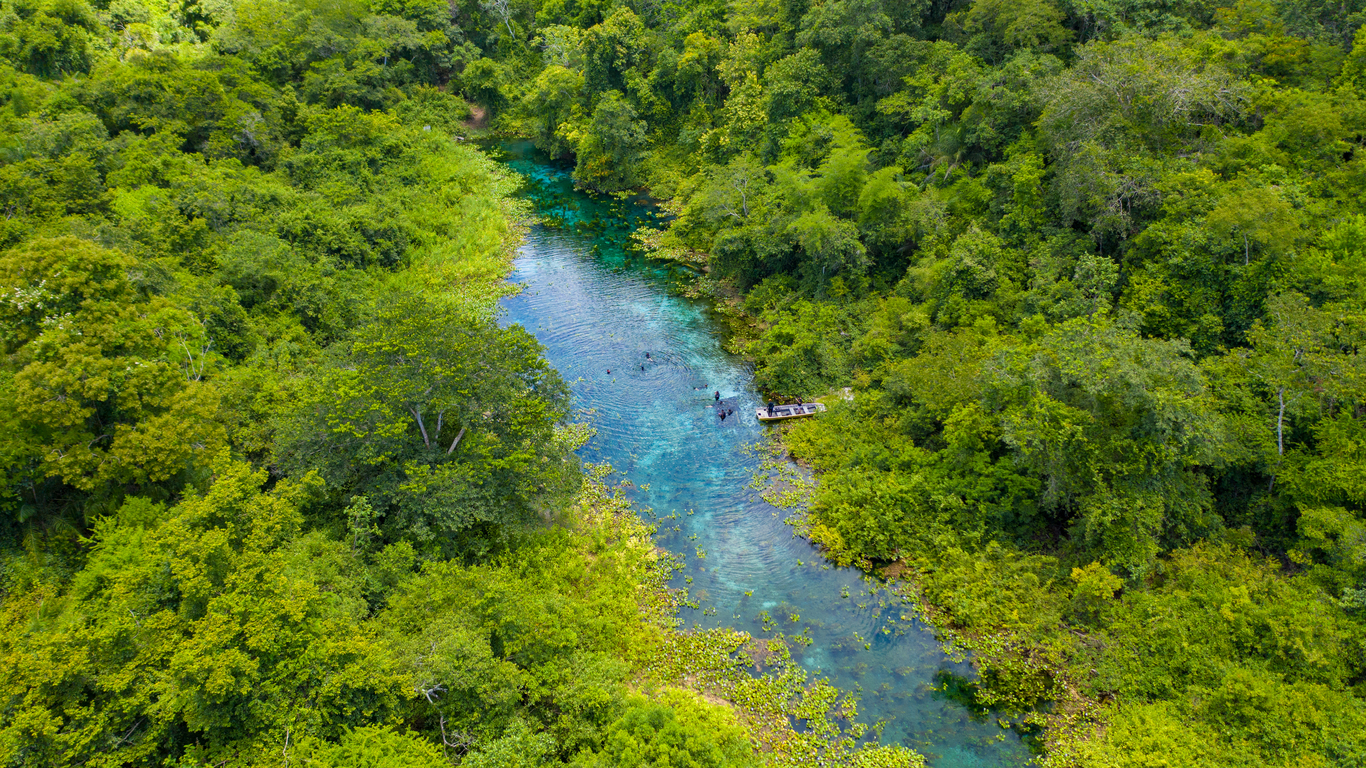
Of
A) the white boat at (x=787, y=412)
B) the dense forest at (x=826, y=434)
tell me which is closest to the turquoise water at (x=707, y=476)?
the white boat at (x=787, y=412)

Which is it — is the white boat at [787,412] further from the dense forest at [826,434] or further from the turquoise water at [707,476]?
the dense forest at [826,434]

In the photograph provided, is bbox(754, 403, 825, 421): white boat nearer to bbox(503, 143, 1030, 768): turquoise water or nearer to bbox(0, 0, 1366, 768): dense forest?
bbox(503, 143, 1030, 768): turquoise water

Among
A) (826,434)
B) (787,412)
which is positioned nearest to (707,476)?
(787,412)

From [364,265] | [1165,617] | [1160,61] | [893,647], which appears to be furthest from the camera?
[364,265]

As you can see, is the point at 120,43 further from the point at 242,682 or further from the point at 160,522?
the point at 242,682

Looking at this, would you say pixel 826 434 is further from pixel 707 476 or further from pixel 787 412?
pixel 707 476

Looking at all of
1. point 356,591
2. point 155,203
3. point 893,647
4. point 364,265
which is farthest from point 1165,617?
point 155,203

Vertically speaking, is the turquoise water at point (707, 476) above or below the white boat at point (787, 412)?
below
